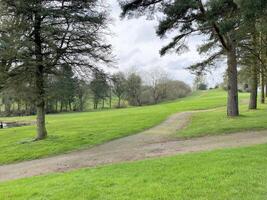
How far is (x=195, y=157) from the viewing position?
8.92 metres

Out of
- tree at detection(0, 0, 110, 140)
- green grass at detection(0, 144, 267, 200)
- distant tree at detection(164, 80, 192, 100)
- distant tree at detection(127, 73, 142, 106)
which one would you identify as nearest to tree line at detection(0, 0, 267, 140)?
tree at detection(0, 0, 110, 140)

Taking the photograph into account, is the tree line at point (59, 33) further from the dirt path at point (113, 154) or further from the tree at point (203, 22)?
the dirt path at point (113, 154)

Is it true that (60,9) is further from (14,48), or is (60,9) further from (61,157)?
(61,157)

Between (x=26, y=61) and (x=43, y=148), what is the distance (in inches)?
175

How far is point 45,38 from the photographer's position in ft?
55.6

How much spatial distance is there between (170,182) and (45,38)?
41.6 ft

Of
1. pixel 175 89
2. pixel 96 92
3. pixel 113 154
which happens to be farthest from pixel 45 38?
pixel 175 89

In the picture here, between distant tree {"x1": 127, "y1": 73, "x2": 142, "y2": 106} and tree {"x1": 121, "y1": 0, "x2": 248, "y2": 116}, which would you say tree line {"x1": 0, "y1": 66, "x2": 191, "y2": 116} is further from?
tree {"x1": 121, "y1": 0, "x2": 248, "y2": 116}

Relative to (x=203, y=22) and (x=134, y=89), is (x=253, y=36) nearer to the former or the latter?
(x=203, y=22)

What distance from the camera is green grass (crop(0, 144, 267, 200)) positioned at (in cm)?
567

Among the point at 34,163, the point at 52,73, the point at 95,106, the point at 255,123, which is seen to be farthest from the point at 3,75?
the point at 95,106

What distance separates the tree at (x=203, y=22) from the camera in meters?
15.6

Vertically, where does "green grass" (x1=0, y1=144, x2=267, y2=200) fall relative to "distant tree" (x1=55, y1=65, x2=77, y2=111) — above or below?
below

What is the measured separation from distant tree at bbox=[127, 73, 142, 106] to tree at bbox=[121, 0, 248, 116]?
5328 cm
